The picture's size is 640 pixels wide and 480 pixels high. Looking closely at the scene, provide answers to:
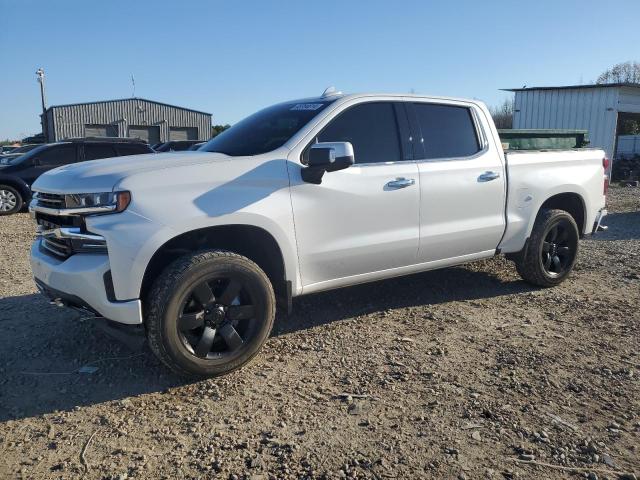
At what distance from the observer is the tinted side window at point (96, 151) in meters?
12.7

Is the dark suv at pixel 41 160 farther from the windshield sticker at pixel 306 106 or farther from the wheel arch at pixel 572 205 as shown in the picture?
the wheel arch at pixel 572 205

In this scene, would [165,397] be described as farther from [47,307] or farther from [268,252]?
[47,307]

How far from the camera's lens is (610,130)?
21.7 metres

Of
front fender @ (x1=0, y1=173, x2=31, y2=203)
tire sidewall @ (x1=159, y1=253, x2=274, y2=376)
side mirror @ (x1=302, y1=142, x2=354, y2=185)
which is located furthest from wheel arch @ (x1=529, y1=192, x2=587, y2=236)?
front fender @ (x1=0, y1=173, x2=31, y2=203)

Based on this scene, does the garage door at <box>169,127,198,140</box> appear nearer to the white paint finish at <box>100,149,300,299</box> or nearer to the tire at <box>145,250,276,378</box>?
the white paint finish at <box>100,149,300,299</box>

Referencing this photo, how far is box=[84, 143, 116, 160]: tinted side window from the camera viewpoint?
1266 centimetres

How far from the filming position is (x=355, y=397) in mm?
3582

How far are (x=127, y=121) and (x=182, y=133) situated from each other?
4.35 metres

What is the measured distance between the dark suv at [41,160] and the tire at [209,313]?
9.86m

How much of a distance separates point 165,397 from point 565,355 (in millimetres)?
2926

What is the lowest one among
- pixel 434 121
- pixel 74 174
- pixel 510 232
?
pixel 510 232

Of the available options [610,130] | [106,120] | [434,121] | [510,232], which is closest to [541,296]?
[510,232]

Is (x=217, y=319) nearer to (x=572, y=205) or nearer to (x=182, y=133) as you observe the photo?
(x=572, y=205)

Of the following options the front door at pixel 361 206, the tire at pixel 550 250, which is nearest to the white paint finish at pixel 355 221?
the front door at pixel 361 206
